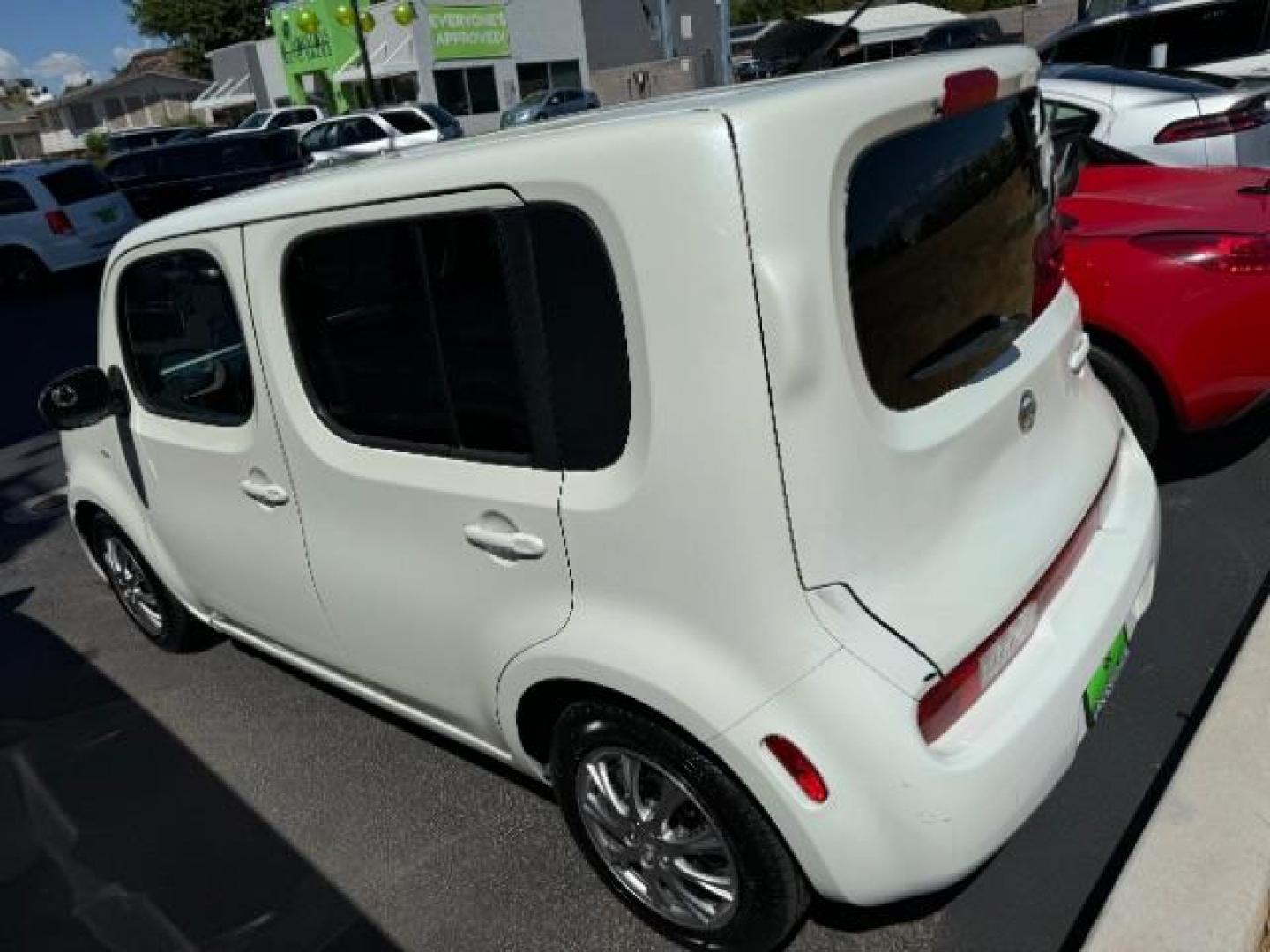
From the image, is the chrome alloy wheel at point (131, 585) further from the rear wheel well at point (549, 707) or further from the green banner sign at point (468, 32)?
the green banner sign at point (468, 32)

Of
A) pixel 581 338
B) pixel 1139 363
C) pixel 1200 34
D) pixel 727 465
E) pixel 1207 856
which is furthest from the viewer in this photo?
pixel 1200 34

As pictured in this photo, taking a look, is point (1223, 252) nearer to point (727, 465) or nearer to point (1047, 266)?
point (1047, 266)

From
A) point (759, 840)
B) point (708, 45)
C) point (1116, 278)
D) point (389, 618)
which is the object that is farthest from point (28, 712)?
point (708, 45)

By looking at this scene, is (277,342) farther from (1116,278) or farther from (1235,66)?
(1235,66)

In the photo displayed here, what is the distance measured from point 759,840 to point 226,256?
1849 mm

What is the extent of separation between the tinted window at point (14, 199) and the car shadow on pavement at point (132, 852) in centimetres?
1177

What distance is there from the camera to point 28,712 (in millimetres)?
3562

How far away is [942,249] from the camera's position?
1884mm

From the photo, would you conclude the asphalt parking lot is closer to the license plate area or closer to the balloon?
the license plate area

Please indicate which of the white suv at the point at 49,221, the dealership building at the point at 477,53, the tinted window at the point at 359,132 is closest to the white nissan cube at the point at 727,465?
the white suv at the point at 49,221

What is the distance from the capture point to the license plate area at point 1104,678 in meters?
1.99

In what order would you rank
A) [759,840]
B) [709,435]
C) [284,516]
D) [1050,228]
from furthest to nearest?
[284,516] → [1050,228] → [759,840] → [709,435]

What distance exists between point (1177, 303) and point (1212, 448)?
110cm

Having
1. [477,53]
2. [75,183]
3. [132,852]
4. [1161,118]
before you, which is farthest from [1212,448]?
[477,53]
